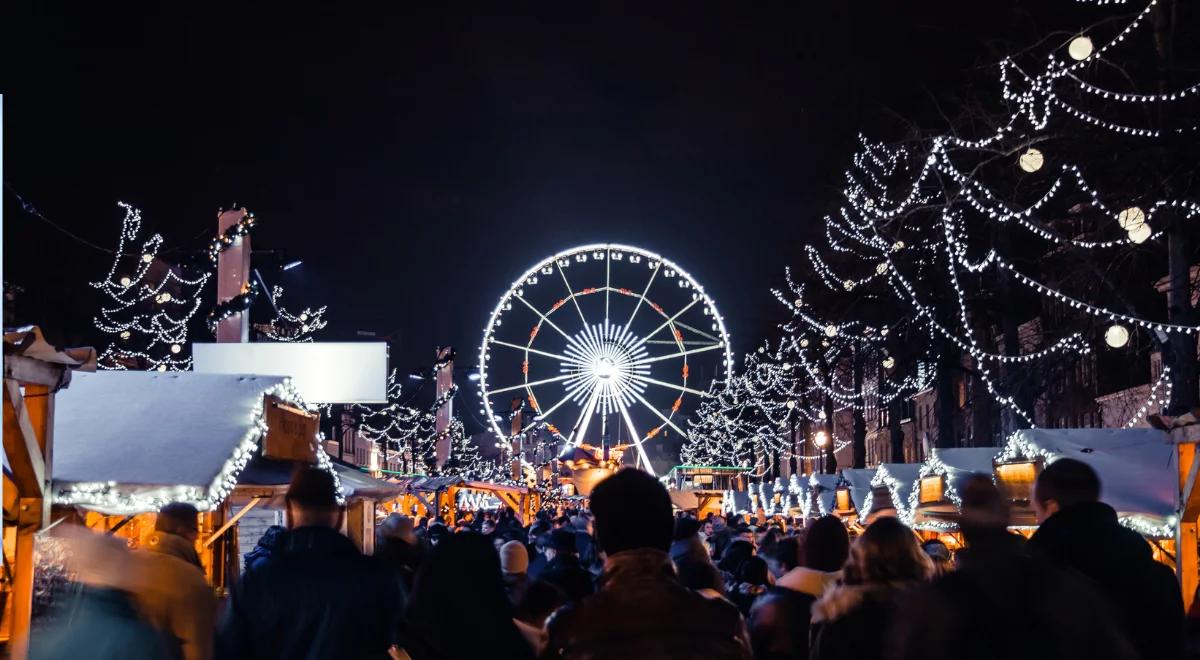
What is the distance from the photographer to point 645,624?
140 inches

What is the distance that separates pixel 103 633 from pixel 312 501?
0.92 m

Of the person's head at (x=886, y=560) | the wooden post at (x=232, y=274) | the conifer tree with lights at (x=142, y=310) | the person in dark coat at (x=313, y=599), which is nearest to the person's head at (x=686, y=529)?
the person's head at (x=886, y=560)

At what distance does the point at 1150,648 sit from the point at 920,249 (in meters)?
27.6

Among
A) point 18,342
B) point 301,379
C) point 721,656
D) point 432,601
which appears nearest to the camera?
point 721,656

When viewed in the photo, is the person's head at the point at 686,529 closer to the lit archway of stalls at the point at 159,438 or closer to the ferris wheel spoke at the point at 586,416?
the lit archway of stalls at the point at 159,438

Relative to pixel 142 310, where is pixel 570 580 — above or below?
below

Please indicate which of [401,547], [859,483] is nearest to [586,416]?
[859,483]

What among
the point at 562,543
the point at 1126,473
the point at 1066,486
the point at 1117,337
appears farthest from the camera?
the point at 1117,337

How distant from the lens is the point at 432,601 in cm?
499

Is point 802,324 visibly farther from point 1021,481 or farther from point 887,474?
point 1021,481

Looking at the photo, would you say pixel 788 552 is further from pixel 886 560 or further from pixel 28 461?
pixel 28 461

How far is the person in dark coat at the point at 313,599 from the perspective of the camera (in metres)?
4.71

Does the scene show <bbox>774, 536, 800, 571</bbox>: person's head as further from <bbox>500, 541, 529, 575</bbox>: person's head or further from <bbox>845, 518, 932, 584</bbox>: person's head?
<bbox>845, 518, 932, 584</bbox>: person's head

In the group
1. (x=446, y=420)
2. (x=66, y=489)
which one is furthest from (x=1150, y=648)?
(x=446, y=420)
